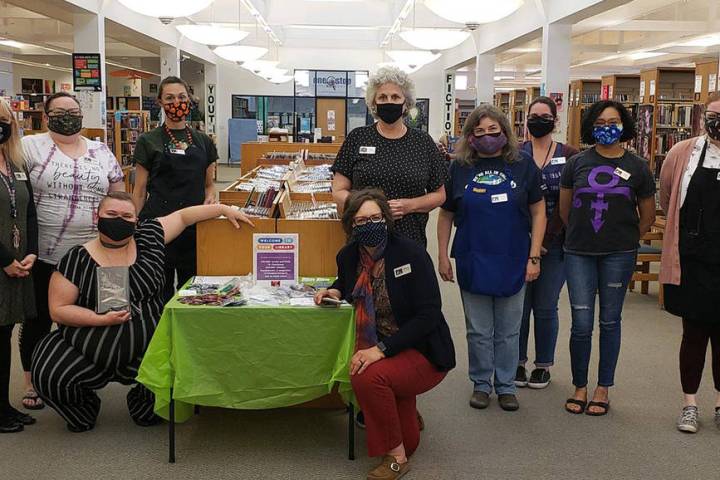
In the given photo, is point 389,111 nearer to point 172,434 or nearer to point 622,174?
point 622,174

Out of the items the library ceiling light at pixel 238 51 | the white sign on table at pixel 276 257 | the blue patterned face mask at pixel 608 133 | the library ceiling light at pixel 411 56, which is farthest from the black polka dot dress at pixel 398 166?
the library ceiling light at pixel 411 56

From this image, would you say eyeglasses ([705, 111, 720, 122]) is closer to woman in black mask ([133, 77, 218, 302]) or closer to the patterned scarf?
the patterned scarf

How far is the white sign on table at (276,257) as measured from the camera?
12.3 feet

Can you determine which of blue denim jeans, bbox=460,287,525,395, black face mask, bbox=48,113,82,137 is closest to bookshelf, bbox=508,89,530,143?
blue denim jeans, bbox=460,287,525,395

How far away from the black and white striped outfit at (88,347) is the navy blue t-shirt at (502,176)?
1543 mm

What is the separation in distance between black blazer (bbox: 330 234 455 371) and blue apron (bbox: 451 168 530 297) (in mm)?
660

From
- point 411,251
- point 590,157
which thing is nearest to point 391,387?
point 411,251

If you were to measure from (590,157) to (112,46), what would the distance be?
19.3 metres

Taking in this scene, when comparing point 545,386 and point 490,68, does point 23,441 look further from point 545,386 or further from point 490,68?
point 490,68

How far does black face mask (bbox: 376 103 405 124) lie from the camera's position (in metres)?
3.69

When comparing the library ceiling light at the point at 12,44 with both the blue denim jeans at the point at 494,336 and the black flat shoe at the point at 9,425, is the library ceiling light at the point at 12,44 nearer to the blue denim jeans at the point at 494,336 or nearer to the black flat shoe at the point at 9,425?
the black flat shoe at the point at 9,425

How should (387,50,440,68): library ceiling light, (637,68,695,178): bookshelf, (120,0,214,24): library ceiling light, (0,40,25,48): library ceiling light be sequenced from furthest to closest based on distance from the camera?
(0,40,25,48): library ceiling light, (387,50,440,68): library ceiling light, (637,68,695,178): bookshelf, (120,0,214,24): library ceiling light

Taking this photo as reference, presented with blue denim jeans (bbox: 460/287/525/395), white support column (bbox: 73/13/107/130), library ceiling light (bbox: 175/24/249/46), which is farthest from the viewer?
white support column (bbox: 73/13/107/130)

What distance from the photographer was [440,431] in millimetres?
3787
